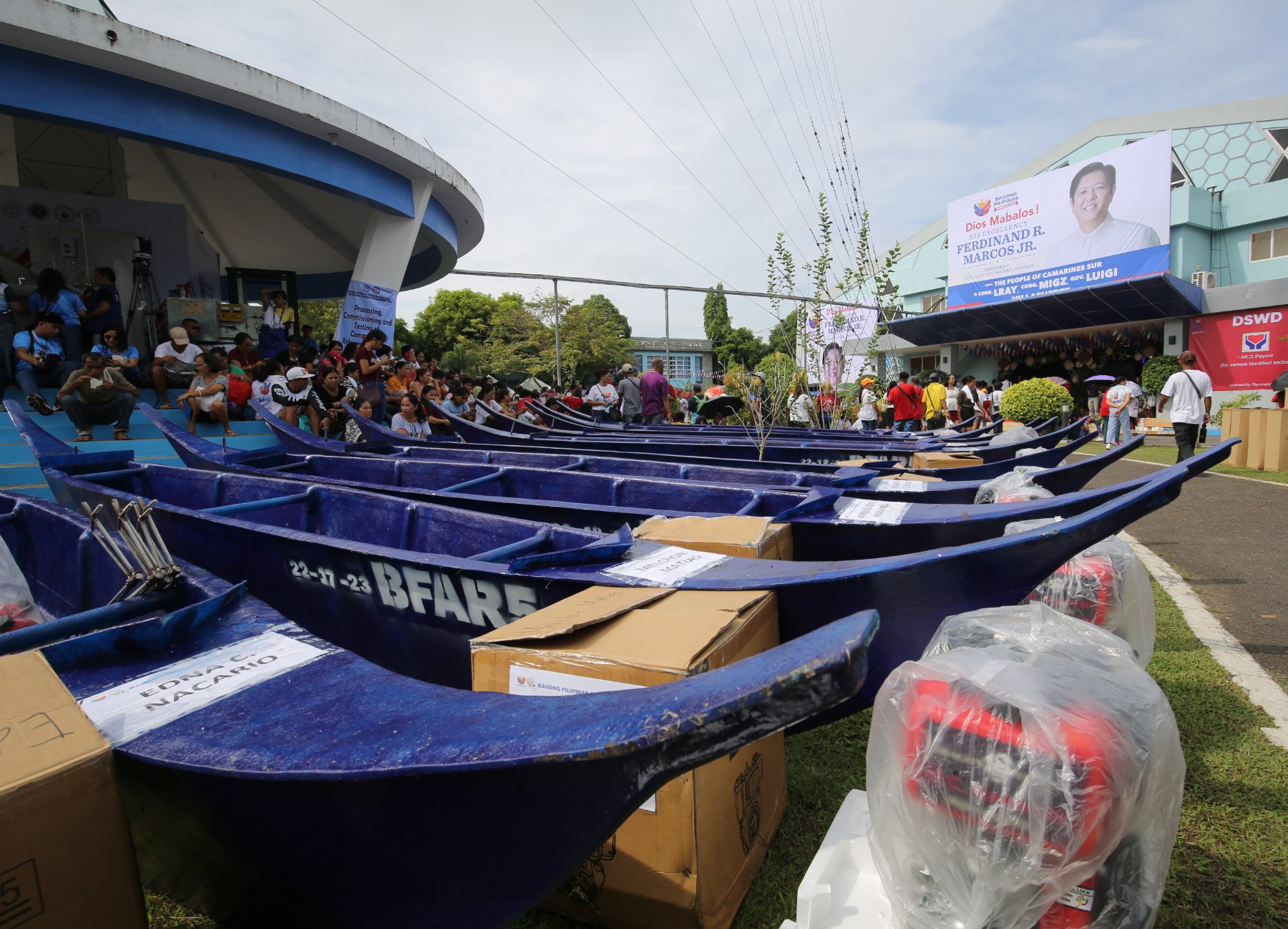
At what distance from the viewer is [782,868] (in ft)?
6.73

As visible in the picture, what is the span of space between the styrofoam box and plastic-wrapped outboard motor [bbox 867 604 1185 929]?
0.10 m

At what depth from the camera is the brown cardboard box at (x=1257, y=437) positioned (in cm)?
1016

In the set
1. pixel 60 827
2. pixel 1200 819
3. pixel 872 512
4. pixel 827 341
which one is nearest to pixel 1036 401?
pixel 827 341

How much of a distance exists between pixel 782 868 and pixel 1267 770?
6.06 feet

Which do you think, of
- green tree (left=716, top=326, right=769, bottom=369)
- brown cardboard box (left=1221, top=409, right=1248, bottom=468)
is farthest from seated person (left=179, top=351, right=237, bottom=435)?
green tree (left=716, top=326, right=769, bottom=369)

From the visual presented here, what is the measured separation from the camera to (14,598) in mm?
2424

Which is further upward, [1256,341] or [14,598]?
[1256,341]

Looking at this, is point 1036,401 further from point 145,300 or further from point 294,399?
point 145,300

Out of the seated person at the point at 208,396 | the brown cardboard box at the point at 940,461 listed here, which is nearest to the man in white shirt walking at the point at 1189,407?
the brown cardboard box at the point at 940,461

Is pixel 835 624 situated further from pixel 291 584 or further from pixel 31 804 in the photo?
pixel 291 584

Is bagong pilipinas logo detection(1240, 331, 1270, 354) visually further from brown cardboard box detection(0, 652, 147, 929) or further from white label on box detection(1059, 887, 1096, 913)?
brown cardboard box detection(0, 652, 147, 929)

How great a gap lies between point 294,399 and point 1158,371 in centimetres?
2083

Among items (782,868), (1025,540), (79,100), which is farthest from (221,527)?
(79,100)

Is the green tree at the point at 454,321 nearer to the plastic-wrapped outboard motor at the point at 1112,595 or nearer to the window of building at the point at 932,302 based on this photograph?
the window of building at the point at 932,302
